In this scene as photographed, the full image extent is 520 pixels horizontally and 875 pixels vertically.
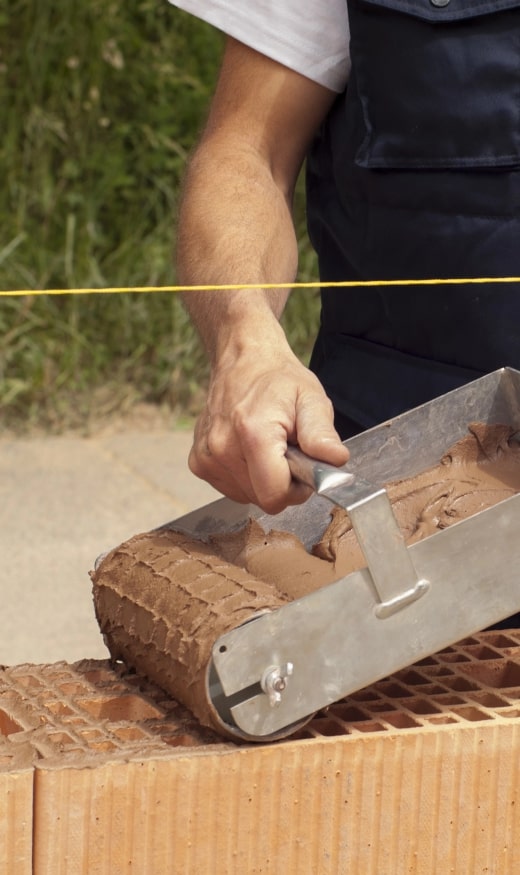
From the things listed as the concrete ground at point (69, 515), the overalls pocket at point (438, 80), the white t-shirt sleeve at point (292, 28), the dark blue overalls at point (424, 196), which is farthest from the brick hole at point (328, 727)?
the concrete ground at point (69, 515)

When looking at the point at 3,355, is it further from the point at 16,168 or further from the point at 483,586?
the point at 483,586

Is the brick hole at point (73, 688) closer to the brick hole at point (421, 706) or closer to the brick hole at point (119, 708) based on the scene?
the brick hole at point (119, 708)

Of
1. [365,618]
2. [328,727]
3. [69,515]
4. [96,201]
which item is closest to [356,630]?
[365,618]

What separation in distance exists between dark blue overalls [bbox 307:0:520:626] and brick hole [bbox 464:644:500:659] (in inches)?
13.3

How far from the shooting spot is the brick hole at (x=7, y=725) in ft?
3.91

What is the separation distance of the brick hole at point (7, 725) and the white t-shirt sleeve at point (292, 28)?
3.35 ft

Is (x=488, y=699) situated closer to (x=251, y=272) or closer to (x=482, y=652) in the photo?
(x=482, y=652)

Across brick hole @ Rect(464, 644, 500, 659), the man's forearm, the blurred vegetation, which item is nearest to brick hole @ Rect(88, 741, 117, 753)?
brick hole @ Rect(464, 644, 500, 659)

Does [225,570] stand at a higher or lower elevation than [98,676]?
higher

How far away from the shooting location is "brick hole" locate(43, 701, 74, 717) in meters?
1.25

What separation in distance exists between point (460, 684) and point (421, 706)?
80 mm

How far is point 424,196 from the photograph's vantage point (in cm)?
177

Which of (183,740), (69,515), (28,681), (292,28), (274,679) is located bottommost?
(69,515)

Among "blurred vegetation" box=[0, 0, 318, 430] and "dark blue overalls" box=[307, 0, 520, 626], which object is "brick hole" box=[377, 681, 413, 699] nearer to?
"dark blue overalls" box=[307, 0, 520, 626]
